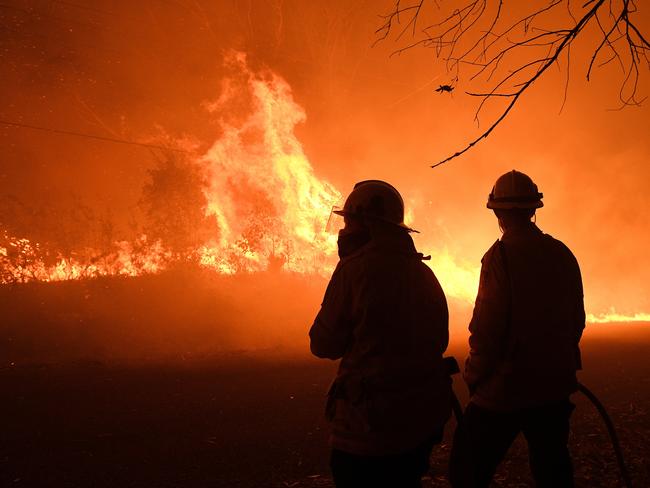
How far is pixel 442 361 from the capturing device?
213 cm

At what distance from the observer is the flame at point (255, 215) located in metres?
19.3

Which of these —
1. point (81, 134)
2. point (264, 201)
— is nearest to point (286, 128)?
point (264, 201)

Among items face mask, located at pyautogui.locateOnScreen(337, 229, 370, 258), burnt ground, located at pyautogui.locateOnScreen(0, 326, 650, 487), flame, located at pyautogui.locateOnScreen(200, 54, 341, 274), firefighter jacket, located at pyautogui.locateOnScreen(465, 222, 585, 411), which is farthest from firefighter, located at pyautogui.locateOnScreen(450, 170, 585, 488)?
flame, located at pyautogui.locateOnScreen(200, 54, 341, 274)

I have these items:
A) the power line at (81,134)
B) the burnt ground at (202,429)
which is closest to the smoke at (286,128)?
the power line at (81,134)

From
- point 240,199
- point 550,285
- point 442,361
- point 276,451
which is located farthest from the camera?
point 240,199

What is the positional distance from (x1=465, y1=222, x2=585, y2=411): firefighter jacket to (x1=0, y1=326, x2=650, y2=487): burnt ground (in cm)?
192

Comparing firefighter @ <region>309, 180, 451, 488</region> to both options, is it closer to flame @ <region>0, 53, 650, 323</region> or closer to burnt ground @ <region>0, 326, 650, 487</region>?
burnt ground @ <region>0, 326, 650, 487</region>

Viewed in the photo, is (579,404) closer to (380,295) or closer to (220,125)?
(380,295)

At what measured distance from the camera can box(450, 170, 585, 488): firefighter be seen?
92.5 inches

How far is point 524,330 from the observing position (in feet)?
7.75

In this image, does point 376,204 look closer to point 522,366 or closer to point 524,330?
point 524,330

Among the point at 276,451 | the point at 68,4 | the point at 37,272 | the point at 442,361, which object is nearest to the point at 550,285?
the point at 442,361

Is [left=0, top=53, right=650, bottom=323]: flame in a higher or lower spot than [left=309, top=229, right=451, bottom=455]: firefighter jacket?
higher

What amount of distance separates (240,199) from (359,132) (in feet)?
38.8
